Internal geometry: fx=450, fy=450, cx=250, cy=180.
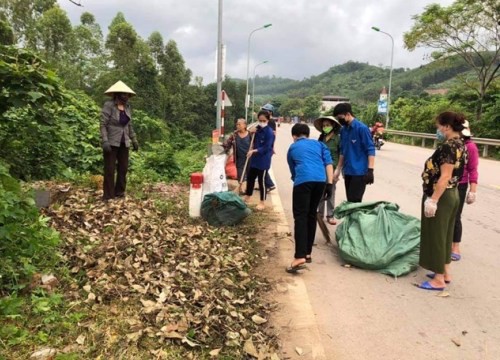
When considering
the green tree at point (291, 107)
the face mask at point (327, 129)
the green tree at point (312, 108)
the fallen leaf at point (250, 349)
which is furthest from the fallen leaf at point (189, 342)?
the green tree at point (291, 107)

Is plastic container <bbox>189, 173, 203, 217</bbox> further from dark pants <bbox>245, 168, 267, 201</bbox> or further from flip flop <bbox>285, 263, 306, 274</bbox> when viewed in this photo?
flip flop <bbox>285, 263, 306, 274</bbox>

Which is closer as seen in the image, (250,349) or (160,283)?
(250,349)

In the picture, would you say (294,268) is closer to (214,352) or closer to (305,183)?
(305,183)

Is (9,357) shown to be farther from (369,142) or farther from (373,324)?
(369,142)

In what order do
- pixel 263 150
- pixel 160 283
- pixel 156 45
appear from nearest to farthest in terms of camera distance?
1. pixel 160 283
2. pixel 263 150
3. pixel 156 45

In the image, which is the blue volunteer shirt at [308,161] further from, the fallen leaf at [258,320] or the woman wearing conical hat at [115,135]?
the woman wearing conical hat at [115,135]

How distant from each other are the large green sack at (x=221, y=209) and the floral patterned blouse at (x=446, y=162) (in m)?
2.55

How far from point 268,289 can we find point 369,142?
251 centimetres

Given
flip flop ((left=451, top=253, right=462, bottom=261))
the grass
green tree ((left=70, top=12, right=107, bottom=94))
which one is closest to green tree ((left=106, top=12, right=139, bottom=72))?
green tree ((left=70, top=12, right=107, bottom=94))

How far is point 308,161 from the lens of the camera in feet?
16.2

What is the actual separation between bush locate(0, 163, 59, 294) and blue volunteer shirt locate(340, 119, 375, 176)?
3.69 metres

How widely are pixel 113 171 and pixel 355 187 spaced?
3443 millimetres

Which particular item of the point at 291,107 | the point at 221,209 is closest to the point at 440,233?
the point at 221,209

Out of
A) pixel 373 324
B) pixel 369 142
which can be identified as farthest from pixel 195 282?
pixel 369 142
